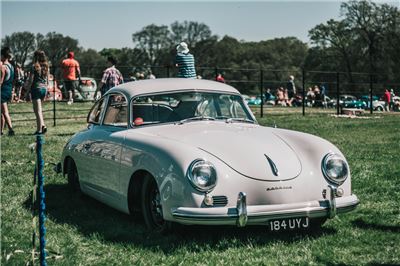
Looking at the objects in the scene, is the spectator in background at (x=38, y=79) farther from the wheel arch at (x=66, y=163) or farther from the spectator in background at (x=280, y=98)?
the spectator in background at (x=280, y=98)

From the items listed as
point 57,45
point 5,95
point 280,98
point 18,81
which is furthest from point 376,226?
point 57,45

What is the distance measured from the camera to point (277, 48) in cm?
11906

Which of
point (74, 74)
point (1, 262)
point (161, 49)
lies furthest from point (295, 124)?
point (161, 49)

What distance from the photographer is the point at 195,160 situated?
Answer: 4852 millimetres

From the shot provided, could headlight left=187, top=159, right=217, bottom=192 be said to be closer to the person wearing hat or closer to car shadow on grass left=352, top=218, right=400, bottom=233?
car shadow on grass left=352, top=218, right=400, bottom=233

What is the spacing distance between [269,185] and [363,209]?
173 centimetres

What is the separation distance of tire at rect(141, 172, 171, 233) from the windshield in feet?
3.48

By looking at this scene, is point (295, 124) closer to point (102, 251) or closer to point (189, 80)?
point (189, 80)

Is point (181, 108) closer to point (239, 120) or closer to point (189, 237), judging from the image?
point (239, 120)

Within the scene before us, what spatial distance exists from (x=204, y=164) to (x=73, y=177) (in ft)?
Answer: 9.56

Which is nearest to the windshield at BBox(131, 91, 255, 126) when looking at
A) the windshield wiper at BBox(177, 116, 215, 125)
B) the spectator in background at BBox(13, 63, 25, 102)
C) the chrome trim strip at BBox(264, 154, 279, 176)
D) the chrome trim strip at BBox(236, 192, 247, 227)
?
the windshield wiper at BBox(177, 116, 215, 125)

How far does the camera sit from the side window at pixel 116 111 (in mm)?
6434

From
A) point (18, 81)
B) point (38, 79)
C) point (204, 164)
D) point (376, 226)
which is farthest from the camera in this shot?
point (18, 81)

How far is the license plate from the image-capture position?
15.8 feet
